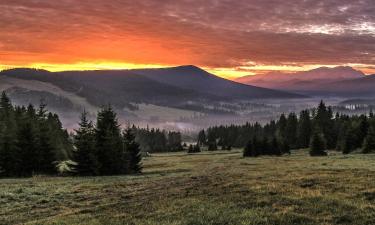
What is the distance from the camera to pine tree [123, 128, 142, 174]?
55791 mm

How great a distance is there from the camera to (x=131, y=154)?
5928 centimetres

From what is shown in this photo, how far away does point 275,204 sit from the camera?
2009cm

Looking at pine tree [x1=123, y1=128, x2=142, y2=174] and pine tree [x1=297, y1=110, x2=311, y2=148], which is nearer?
pine tree [x1=123, y1=128, x2=142, y2=174]

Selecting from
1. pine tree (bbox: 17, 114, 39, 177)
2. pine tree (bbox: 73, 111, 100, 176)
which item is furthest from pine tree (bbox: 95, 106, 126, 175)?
pine tree (bbox: 17, 114, 39, 177)

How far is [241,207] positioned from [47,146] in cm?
4051

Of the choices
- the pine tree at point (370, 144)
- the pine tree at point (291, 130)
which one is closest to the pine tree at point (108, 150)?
the pine tree at point (370, 144)

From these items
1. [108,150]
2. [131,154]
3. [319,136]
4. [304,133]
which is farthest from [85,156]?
[304,133]

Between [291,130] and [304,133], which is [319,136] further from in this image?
[291,130]

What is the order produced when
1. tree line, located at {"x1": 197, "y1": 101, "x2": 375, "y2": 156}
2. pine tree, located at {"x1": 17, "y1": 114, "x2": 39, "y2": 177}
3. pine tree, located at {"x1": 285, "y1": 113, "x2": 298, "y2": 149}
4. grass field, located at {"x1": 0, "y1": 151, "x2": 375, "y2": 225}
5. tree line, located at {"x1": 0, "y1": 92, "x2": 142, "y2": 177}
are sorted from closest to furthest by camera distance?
1. grass field, located at {"x1": 0, "y1": 151, "x2": 375, "y2": 225}
2. tree line, located at {"x1": 0, "y1": 92, "x2": 142, "y2": 177}
3. pine tree, located at {"x1": 17, "y1": 114, "x2": 39, "y2": 177}
4. tree line, located at {"x1": 197, "y1": 101, "x2": 375, "y2": 156}
5. pine tree, located at {"x1": 285, "y1": 113, "x2": 298, "y2": 149}

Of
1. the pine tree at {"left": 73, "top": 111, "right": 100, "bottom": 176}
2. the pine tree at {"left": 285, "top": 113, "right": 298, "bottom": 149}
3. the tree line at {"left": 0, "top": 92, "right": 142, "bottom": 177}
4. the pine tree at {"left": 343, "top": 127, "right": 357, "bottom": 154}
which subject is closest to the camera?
the pine tree at {"left": 73, "top": 111, "right": 100, "bottom": 176}

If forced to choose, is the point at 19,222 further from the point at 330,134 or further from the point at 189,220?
the point at 330,134

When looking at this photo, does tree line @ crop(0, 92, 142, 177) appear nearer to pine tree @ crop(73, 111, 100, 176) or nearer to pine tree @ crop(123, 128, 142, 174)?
pine tree @ crop(73, 111, 100, 176)

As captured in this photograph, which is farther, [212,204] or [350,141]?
[350,141]

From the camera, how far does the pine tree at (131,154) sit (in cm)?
5579
